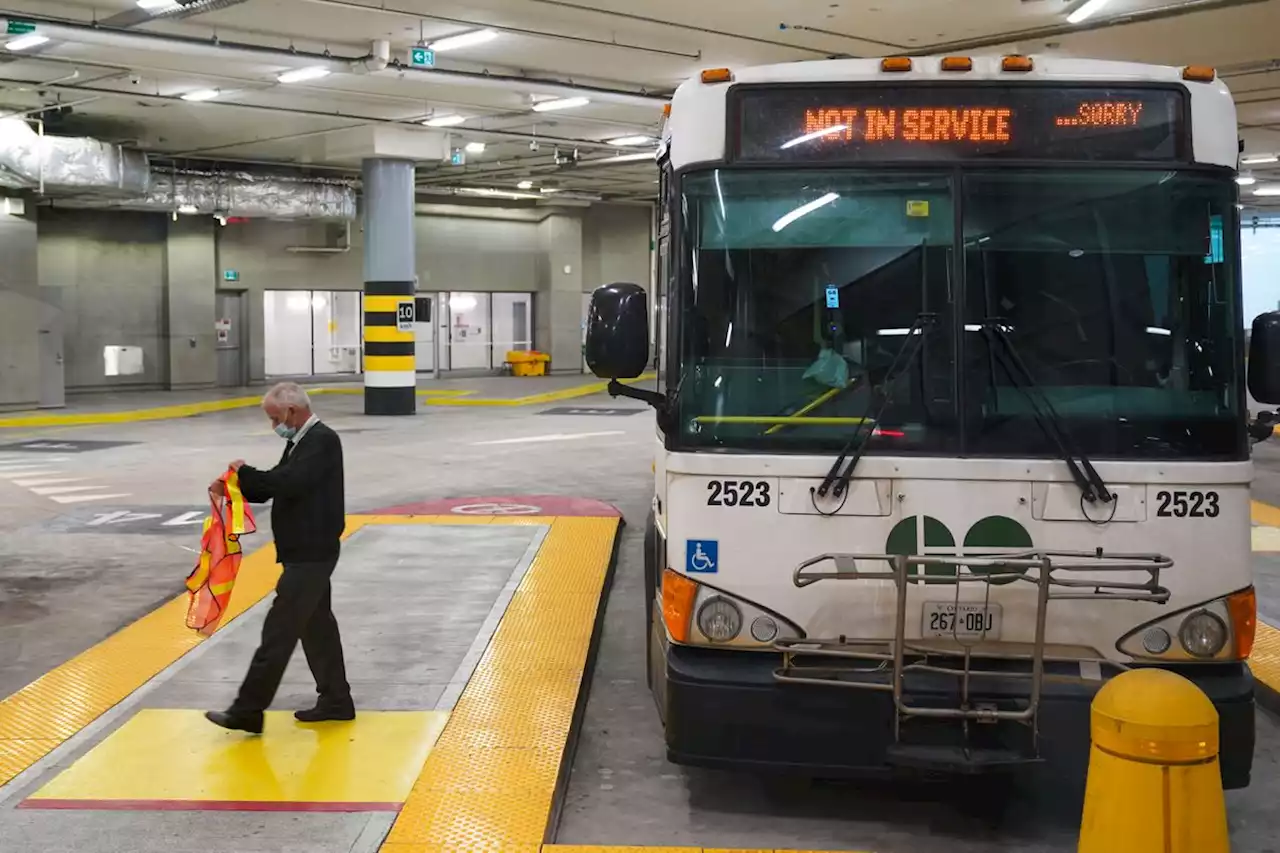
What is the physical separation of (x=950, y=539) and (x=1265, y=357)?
55.0 inches

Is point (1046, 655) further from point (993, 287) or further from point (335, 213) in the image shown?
point (335, 213)

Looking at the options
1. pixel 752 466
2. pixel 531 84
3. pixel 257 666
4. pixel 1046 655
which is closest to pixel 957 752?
pixel 1046 655

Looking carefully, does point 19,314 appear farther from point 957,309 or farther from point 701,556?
Answer: point 957,309

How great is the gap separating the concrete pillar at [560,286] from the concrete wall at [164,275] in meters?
1.69

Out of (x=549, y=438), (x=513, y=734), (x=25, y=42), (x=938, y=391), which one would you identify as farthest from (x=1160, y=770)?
(x=549, y=438)

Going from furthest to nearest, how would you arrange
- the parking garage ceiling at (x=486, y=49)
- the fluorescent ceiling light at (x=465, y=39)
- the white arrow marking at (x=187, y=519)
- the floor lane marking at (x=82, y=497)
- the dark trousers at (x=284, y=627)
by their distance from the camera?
the fluorescent ceiling light at (x=465, y=39)
the parking garage ceiling at (x=486, y=49)
the floor lane marking at (x=82, y=497)
the white arrow marking at (x=187, y=519)
the dark trousers at (x=284, y=627)

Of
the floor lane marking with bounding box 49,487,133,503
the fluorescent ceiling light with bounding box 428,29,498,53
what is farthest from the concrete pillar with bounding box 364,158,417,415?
the floor lane marking with bounding box 49,487,133,503

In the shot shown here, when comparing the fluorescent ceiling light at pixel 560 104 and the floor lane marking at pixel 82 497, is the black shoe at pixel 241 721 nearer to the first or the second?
the floor lane marking at pixel 82 497

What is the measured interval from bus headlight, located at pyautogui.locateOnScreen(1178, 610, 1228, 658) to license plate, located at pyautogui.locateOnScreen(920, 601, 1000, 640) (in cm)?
67

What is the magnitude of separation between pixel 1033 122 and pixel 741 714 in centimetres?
244

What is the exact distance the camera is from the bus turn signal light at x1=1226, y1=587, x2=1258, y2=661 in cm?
484

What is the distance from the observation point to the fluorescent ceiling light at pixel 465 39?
1532 centimetres

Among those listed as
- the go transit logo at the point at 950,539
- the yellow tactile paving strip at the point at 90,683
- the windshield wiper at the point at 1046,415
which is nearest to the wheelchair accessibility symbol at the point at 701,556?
the go transit logo at the point at 950,539

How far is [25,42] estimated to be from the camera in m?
14.5
